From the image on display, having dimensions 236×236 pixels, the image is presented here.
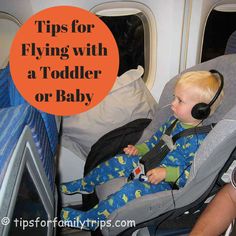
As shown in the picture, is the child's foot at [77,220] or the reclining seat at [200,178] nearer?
the reclining seat at [200,178]

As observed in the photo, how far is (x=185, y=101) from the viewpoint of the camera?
127 cm

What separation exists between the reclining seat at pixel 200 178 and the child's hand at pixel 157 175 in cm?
13

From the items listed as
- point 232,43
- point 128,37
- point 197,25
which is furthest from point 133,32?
point 232,43

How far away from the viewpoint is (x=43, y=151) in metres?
0.90

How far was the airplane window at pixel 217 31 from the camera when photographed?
1.85 m

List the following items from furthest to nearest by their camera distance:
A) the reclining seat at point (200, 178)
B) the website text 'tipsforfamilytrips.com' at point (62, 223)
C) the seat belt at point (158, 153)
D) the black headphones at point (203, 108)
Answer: the seat belt at point (158, 153) < the black headphones at point (203, 108) < the reclining seat at point (200, 178) < the website text 'tipsforfamilytrips.com' at point (62, 223)

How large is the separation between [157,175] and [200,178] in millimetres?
251

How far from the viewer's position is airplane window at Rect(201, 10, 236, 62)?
1.85m

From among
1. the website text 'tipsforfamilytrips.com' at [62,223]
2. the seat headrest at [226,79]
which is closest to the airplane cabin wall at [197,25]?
the seat headrest at [226,79]

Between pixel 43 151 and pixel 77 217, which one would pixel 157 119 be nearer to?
pixel 77 217

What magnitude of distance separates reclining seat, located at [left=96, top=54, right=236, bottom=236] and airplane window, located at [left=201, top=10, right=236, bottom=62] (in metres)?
0.62

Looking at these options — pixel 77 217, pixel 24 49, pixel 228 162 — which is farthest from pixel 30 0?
pixel 228 162

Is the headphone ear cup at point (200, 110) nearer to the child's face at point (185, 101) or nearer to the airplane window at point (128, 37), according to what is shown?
the child's face at point (185, 101)

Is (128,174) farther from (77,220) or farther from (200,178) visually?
(200,178)
